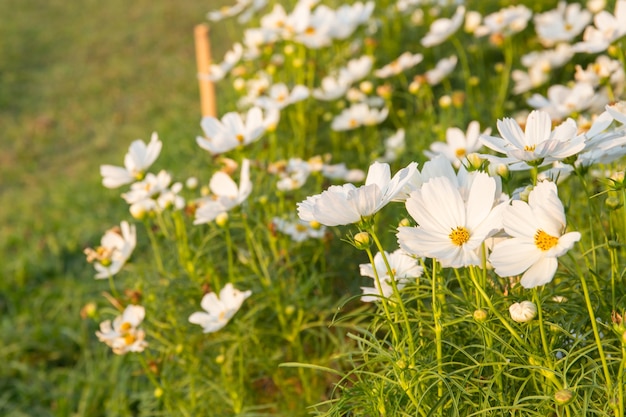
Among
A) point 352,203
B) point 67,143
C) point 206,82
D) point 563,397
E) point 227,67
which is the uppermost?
point 352,203

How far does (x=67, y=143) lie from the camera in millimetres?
5070

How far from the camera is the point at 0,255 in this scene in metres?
3.38

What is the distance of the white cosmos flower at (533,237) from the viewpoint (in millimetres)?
941

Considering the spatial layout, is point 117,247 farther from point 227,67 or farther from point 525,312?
point 227,67

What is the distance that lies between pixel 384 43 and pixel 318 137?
0.65m

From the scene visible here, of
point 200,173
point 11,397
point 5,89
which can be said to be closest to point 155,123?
point 5,89

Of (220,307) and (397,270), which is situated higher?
(397,270)

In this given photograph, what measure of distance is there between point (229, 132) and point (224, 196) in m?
0.29

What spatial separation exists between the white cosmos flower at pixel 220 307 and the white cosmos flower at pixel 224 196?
0.18m

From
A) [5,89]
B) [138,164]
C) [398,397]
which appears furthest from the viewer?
[5,89]

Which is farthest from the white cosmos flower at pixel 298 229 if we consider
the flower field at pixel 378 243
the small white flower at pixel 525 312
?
the small white flower at pixel 525 312

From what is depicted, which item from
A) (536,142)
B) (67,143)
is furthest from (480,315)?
(67,143)

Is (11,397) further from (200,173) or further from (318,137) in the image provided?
(318,137)

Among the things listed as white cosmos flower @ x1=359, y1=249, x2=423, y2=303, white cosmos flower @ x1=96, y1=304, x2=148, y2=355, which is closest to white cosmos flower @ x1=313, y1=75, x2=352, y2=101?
white cosmos flower @ x1=96, y1=304, x2=148, y2=355
